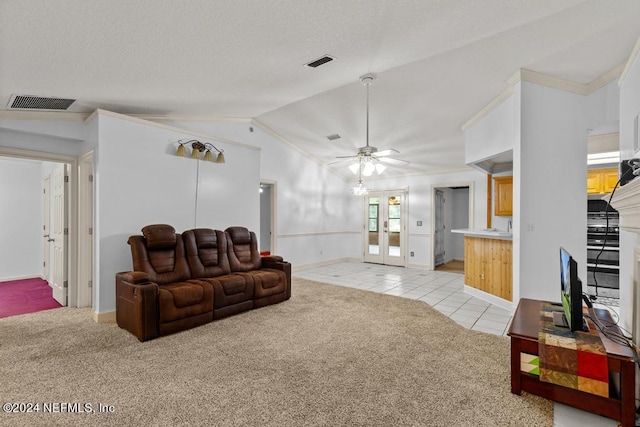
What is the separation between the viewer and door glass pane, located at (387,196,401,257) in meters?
8.34

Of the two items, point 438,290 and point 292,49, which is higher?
point 292,49

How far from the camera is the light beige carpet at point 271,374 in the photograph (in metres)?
2.00

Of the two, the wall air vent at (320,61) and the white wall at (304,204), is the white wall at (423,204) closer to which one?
the white wall at (304,204)

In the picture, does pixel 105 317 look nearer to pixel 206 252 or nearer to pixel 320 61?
pixel 206 252

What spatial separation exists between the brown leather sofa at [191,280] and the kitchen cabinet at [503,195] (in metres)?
3.90

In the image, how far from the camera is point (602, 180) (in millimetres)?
5277

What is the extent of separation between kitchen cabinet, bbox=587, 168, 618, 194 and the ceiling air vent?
7.60m

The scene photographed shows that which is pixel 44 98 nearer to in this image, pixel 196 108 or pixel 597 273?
pixel 196 108

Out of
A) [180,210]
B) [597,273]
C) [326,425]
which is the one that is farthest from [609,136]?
[180,210]

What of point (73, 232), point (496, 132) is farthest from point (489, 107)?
point (73, 232)

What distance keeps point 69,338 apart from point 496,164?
6.51 metres

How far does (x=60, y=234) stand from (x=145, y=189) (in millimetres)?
1774

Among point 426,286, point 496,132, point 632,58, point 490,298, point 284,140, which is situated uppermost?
point 284,140

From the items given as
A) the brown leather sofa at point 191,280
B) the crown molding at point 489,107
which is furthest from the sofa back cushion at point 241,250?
the crown molding at point 489,107
